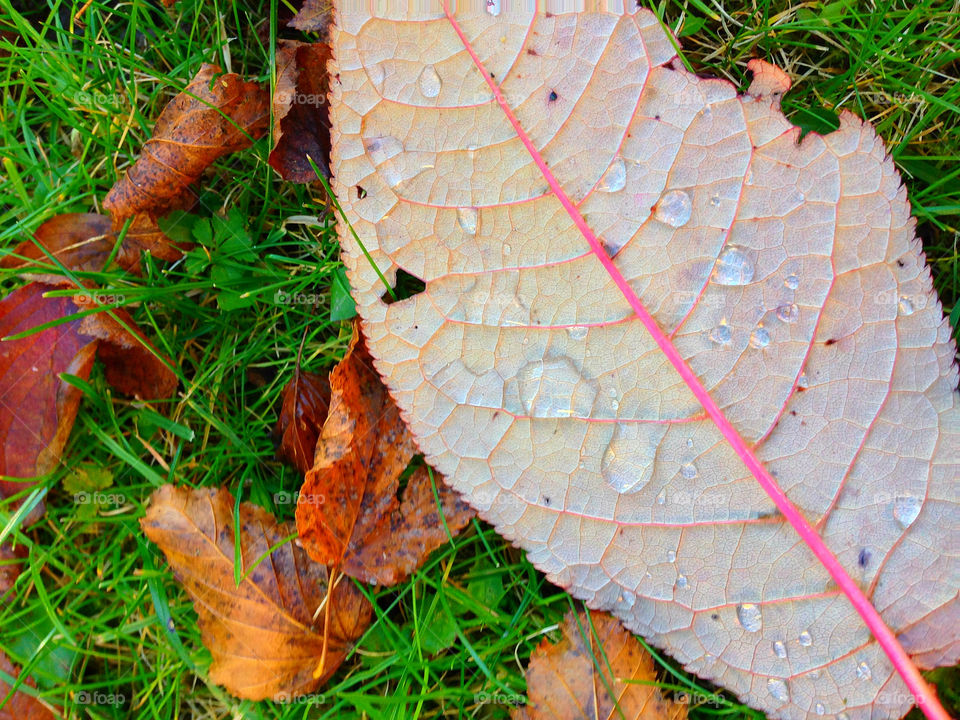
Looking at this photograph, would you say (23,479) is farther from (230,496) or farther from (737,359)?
(737,359)

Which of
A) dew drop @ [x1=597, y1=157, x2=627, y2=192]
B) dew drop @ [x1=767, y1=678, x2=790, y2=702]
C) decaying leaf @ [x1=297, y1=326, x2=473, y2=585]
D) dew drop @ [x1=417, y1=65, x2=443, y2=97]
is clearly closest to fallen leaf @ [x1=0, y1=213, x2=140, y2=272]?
decaying leaf @ [x1=297, y1=326, x2=473, y2=585]

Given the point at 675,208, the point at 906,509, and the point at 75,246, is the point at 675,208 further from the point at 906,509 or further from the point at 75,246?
the point at 75,246

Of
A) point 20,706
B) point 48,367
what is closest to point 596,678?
point 20,706

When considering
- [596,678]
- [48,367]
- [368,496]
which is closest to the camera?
[596,678]

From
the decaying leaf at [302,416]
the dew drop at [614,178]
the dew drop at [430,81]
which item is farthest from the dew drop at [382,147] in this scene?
the decaying leaf at [302,416]

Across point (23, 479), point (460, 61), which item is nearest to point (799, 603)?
point (460, 61)

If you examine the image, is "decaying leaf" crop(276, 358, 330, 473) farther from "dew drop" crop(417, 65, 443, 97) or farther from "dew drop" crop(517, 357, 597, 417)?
"dew drop" crop(417, 65, 443, 97)
